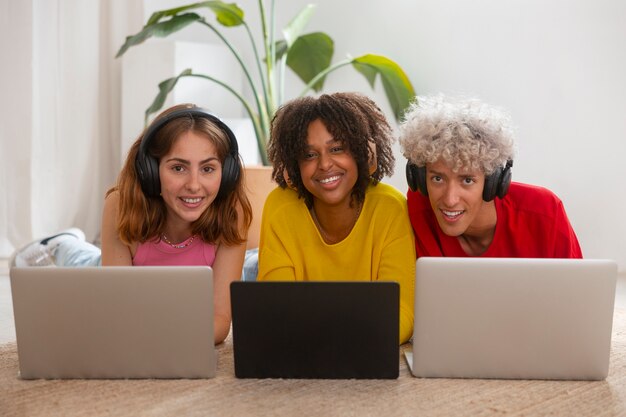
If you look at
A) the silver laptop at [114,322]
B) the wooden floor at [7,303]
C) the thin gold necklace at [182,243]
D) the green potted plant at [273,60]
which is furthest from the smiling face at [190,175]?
the green potted plant at [273,60]

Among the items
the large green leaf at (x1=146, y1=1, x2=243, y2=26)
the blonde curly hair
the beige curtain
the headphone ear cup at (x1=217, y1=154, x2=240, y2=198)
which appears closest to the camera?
the blonde curly hair

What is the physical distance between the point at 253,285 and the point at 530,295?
53 centimetres

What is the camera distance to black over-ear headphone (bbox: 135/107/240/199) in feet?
5.75

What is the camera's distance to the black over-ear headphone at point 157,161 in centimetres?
175

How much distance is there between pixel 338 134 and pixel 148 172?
482mm

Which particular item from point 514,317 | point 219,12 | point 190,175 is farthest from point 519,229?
point 219,12

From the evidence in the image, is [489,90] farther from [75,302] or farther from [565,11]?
[75,302]

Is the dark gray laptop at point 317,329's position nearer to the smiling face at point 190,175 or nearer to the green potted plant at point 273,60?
the smiling face at point 190,175

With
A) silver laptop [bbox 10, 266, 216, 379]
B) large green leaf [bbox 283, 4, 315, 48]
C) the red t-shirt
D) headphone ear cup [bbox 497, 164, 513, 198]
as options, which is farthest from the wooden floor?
large green leaf [bbox 283, 4, 315, 48]

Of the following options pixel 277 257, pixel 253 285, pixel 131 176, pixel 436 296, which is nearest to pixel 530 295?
pixel 436 296

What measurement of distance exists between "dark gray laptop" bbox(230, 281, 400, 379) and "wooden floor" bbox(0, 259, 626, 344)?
0.85 metres

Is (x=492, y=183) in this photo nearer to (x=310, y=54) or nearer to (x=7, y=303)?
(x=7, y=303)

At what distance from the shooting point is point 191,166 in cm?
181

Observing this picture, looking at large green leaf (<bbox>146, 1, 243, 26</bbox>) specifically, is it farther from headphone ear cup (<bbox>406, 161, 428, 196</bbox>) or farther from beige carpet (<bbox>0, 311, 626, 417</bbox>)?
beige carpet (<bbox>0, 311, 626, 417</bbox>)
